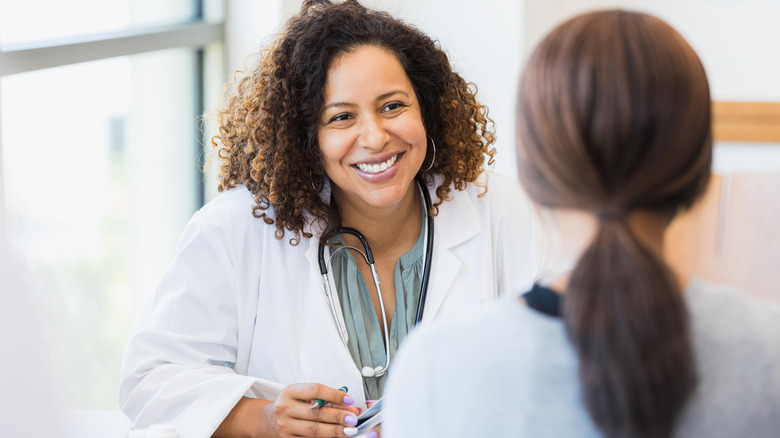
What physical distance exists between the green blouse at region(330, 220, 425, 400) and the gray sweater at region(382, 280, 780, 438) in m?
0.79

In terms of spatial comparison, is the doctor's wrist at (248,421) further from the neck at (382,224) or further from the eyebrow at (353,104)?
the eyebrow at (353,104)

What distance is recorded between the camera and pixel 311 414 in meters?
1.33

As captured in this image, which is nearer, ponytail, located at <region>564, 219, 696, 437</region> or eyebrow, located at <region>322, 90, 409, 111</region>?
ponytail, located at <region>564, 219, 696, 437</region>

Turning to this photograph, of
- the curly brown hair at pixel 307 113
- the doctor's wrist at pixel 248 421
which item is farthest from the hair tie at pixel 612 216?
the curly brown hair at pixel 307 113

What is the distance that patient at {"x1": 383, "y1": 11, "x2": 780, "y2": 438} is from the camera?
729mm

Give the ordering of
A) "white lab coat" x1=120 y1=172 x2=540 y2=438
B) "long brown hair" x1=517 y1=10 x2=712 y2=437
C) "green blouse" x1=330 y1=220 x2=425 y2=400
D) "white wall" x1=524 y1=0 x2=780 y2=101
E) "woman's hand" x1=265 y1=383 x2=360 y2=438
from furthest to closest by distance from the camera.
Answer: "white wall" x1=524 y1=0 x2=780 y2=101
"green blouse" x1=330 y1=220 x2=425 y2=400
"white lab coat" x1=120 y1=172 x2=540 y2=438
"woman's hand" x1=265 y1=383 x2=360 y2=438
"long brown hair" x1=517 y1=10 x2=712 y2=437

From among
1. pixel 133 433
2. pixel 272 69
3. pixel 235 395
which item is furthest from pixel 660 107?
pixel 272 69

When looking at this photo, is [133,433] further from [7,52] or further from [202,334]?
[7,52]

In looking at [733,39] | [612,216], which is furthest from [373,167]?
[733,39]

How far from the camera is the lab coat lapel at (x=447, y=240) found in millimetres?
1634

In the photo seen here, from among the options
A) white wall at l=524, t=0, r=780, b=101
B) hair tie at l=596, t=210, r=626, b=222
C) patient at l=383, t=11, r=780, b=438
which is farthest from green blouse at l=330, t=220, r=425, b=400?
white wall at l=524, t=0, r=780, b=101

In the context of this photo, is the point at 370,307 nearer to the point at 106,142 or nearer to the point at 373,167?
the point at 373,167

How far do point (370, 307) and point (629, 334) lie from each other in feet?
3.14

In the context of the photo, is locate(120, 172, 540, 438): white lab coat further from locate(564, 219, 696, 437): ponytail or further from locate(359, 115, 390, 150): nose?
locate(564, 219, 696, 437): ponytail
